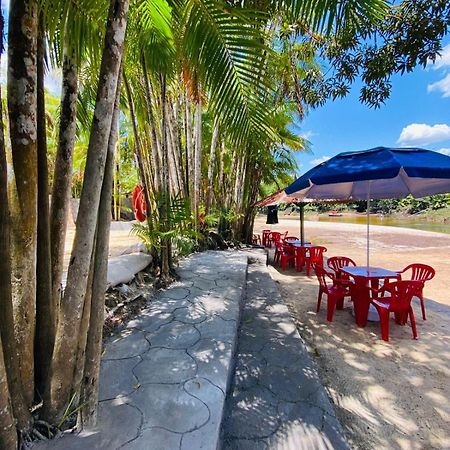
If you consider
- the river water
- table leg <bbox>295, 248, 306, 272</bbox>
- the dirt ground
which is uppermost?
table leg <bbox>295, 248, 306, 272</bbox>

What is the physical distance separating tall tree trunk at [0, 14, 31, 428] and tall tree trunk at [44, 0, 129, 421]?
166 mm

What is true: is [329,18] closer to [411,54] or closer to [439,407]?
[411,54]

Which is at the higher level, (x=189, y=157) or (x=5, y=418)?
(x=189, y=157)

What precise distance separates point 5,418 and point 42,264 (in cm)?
81

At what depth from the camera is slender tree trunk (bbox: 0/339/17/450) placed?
52.8 inches

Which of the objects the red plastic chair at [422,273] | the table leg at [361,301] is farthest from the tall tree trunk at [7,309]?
the red plastic chair at [422,273]

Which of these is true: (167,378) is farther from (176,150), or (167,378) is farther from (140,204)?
(176,150)

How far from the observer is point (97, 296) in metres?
1.77

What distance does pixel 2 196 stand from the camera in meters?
1.42

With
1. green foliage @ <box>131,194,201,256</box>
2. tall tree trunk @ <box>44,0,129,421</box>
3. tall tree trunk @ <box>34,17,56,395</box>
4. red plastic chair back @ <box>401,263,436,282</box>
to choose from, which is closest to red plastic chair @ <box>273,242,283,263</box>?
red plastic chair back @ <box>401,263,436,282</box>

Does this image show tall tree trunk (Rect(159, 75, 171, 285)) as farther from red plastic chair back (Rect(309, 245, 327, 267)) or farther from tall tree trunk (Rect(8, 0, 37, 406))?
red plastic chair back (Rect(309, 245, 327, 267))

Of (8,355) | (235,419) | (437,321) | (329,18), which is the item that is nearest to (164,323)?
(235,419)

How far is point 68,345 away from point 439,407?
3160 mm

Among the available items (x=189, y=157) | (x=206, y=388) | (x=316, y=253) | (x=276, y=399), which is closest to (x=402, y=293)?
(x=276, y=399)
